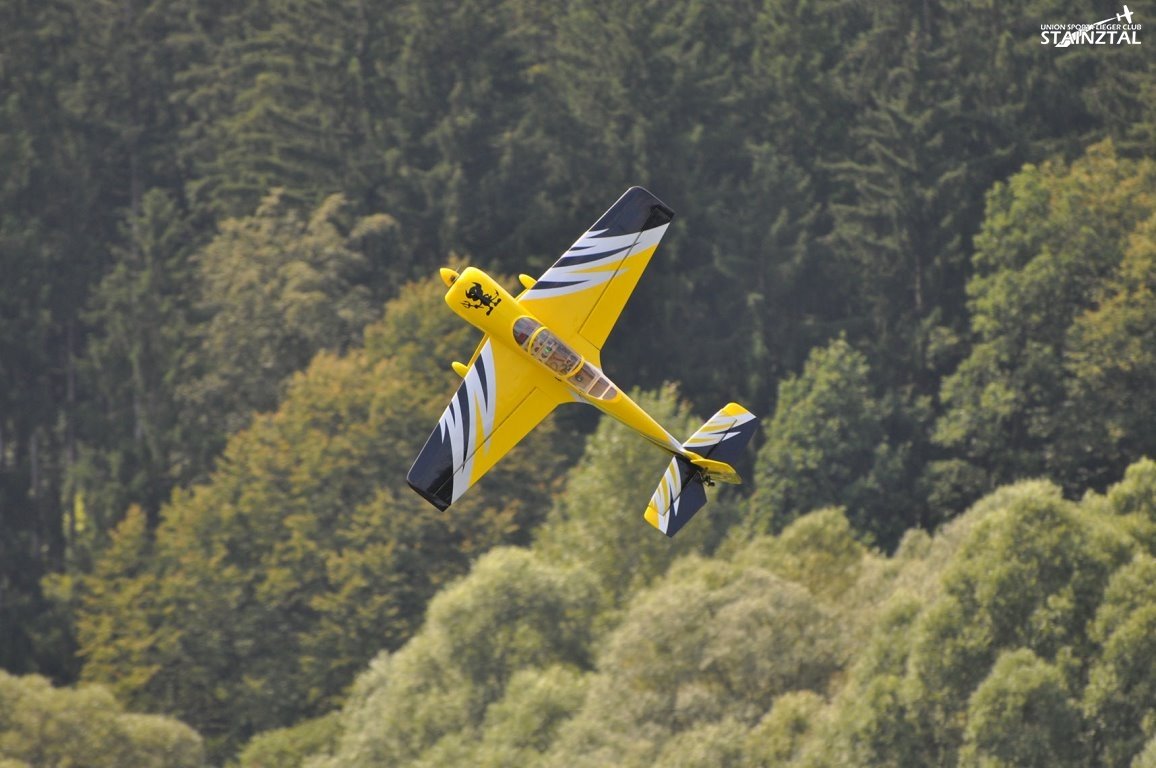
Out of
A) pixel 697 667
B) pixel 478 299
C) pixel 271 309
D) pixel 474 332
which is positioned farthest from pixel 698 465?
pixel 271 309

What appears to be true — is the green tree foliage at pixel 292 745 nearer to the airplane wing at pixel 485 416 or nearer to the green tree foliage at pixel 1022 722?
the green tree foliage at pixel 1022 722

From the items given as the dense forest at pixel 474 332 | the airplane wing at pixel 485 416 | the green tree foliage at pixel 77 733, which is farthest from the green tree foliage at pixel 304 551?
the airplane wing at pixel 485 416

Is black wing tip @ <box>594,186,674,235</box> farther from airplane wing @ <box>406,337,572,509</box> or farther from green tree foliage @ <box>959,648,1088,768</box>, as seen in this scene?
green tree foliage @ <box>959,648,1088,768</box>

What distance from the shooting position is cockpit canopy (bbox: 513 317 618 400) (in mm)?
33062

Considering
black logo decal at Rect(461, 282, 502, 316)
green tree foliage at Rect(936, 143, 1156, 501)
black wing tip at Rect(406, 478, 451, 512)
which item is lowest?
black wing tip at Rect(406, 478, 451, 512)

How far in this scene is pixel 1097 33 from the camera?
89688 millimetres

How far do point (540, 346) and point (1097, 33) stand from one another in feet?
200

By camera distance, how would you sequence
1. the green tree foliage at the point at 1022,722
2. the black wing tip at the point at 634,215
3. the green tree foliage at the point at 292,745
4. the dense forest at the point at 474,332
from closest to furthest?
Result: the black wing tip at the point at 634,215, the green tree foliage at the point at 1022,722, the dense forest at the point at 474,332, the green tree foliage at the point at 292,745

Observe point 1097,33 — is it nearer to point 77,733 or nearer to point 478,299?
point 77,733

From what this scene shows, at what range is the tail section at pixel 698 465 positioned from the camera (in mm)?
32719

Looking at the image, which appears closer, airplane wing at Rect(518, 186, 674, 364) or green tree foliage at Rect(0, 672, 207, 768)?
airplane wing at Rect(518, 186, 674, 364)

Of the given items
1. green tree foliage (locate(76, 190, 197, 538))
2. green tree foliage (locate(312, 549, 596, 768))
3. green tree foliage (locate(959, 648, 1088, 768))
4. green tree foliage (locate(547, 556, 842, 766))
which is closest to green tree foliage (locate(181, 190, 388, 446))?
green tree foliage (locate(76, 190, 197, 538))

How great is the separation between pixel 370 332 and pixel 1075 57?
27.7 m

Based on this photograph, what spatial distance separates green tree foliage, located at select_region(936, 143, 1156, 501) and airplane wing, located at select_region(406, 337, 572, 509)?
48958 millimetres
